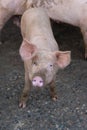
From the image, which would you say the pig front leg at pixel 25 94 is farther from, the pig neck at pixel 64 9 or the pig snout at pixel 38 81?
the pig neck at pixel 64 9

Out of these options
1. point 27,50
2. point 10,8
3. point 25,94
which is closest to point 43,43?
point 27,50

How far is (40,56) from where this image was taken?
3.46 m

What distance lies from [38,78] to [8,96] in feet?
2.81

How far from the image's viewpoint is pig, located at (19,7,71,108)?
11.0 ft

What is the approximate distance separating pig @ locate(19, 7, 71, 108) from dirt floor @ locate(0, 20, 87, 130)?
0.39ft

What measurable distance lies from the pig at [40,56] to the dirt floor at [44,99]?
0.39 feet

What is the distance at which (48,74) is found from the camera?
3432mm

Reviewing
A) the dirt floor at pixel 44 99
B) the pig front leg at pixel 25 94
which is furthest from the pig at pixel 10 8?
the pig front leg at pixel 25 94

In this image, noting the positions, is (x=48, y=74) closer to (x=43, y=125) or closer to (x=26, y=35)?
(x=43, y=125)

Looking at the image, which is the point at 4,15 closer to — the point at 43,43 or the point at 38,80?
the point at 43,43

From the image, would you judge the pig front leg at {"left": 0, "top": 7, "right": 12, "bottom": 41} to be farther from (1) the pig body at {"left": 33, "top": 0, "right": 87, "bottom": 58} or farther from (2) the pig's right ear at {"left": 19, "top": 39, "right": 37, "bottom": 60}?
(2) the pig's right ear at {"left": 19, "top": 39, "right": 37, "bottom": 60}

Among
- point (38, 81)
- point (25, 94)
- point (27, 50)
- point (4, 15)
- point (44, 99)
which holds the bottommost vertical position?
point (44, 99)

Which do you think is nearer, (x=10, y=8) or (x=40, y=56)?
(x=40, y=56)

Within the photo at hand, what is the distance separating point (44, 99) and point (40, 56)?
68 centimetres
